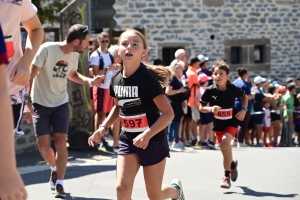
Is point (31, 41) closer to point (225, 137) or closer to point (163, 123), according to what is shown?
point (163, 123)

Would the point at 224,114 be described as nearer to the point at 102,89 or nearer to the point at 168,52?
the point at 102,89

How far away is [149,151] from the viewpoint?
5.85 m

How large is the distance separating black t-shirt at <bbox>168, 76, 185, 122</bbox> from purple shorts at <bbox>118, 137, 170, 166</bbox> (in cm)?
779

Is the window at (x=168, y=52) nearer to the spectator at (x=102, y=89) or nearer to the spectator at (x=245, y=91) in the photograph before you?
the spectator at (x=245, y=91)

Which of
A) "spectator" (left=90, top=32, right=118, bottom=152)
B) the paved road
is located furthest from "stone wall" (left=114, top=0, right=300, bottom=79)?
the paved road

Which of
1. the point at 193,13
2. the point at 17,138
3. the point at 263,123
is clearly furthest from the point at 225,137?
the point at 193,13

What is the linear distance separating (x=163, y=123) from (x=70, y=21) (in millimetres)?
7144

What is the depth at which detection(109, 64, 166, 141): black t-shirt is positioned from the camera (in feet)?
19.3

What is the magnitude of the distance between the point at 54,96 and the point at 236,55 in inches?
715

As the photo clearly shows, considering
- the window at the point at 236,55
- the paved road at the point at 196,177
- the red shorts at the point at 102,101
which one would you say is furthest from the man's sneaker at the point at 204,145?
the window at the point at 236,55

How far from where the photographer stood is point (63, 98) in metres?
8.14

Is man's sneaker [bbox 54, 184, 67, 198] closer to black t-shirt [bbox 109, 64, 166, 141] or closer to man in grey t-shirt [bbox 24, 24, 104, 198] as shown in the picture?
man in grey t-shirt [bbox 24, 24, 104, 198]

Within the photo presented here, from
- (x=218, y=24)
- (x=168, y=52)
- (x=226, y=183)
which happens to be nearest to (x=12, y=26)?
(x=226, y=183)

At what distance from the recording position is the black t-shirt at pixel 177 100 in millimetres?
13734
